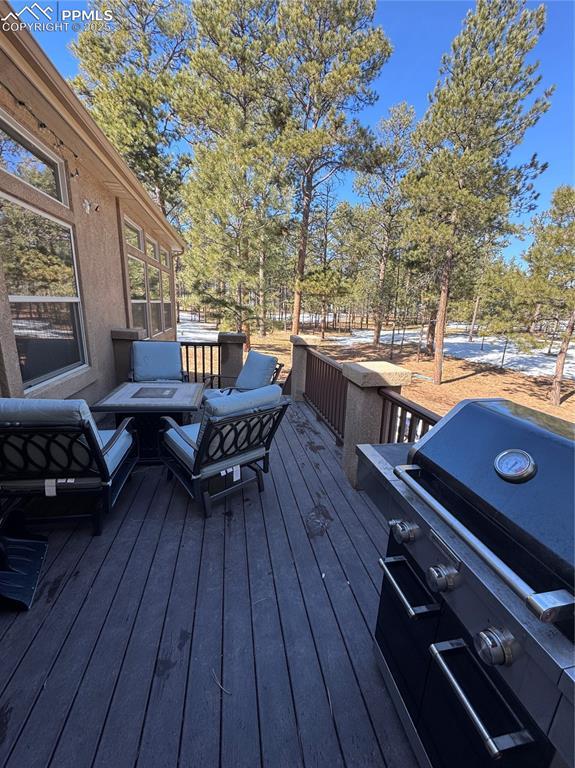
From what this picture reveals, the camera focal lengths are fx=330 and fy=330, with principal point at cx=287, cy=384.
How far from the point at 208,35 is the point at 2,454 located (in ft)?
36.7

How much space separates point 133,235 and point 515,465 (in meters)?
6.77

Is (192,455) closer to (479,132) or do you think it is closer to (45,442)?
(45,442)

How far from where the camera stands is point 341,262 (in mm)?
23156

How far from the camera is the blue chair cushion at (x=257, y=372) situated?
4.35m

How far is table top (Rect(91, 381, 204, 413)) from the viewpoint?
3039 millimetres

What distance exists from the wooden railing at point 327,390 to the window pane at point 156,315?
3921 millimetres

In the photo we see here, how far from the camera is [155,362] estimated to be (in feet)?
14.3

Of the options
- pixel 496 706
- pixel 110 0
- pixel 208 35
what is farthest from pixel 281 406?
pixel 110 0

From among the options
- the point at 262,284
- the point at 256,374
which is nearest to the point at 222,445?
the point at 256,374

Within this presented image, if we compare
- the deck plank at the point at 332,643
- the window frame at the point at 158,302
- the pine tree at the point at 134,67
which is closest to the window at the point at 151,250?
the window frame at the point at 158,302

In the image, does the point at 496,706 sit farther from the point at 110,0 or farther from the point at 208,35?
the point at 110,0

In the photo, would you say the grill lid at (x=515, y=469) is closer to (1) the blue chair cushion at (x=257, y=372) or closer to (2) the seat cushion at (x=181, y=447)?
(2) the seat cushion at (x=181, y=447)

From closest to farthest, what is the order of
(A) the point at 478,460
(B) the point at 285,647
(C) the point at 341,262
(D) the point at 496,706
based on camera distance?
1. (D) the point at 496,706
2. (A) the point at 478,460
3. (B) the point at 285,647
4. (C) the point at 341,262

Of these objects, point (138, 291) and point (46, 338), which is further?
point (138, 291)
